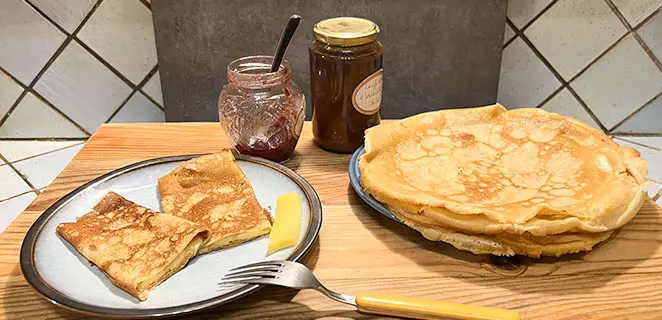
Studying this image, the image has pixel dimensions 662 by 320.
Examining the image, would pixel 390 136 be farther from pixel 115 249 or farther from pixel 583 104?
pixel 583 104

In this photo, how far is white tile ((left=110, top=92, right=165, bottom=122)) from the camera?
5.16 feet

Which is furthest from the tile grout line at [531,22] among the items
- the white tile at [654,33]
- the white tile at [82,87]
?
the white tile at [82,87]

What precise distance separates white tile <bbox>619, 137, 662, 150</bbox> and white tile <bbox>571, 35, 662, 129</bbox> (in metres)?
0.07

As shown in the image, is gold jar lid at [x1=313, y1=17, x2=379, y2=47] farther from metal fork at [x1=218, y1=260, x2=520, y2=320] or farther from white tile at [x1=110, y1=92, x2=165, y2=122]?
white tile at [x1=110, y1=92, x2=165, y2=122]

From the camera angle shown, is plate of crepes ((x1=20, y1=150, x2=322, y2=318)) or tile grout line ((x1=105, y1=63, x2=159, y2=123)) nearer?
plate of crepes ((x1=20, y1=150, x2=322, y2=318))

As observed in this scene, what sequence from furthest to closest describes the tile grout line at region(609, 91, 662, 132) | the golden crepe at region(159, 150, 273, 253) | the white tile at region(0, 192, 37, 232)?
Result: the tile grout line at region(609, 91, 662, 132)
the white tile at region(0, 192, 37, 232)
the golden crepe at region(159, 150, 273, 253)

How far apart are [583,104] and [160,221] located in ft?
4.05

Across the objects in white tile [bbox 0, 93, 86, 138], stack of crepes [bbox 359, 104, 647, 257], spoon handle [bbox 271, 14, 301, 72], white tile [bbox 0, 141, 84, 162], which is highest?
spoon handle [bbox 271, 14, 301, 72]

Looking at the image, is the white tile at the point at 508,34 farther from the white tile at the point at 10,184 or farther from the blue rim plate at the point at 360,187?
the white tile at the point at 10,184

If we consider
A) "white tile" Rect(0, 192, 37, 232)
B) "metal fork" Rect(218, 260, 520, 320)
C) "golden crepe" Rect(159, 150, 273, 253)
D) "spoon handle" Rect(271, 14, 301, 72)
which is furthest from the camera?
"white tile" Rect(0, 192, 37, 232)

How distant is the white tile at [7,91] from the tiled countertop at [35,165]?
12 centimetres

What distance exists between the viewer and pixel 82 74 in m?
1.55

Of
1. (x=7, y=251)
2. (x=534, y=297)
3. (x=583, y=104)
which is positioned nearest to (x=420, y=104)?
(x=583, y=104)

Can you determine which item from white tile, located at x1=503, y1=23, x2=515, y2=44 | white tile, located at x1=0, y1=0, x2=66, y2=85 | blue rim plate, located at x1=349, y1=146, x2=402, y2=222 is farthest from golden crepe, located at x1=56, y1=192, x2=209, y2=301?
white tile, located at x1=503, y1=23, x2=515, y2=44
